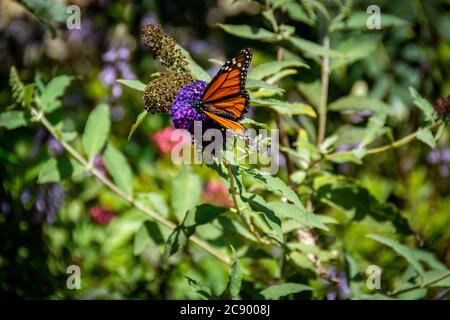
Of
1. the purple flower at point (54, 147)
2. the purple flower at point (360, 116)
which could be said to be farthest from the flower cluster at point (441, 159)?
the purple flower at point (54, 147)

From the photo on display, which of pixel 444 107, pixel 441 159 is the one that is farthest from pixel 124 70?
pixel 441 159

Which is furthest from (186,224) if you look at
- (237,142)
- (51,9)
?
(51,9)

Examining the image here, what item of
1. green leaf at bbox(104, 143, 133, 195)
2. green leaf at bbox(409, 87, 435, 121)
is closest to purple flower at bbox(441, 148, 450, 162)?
green leaf at bbox(409, 87, 435, 121)

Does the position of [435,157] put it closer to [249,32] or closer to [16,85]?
[249,32]

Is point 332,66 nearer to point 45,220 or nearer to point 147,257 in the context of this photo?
point 147,257

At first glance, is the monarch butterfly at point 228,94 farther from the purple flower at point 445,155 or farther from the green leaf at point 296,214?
the purple flower at point 445,155
